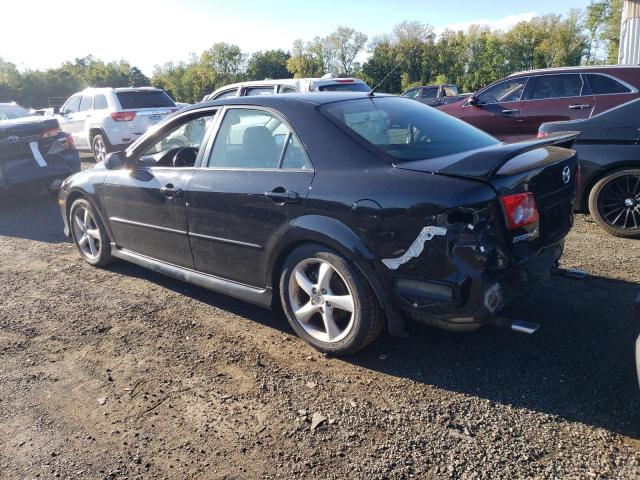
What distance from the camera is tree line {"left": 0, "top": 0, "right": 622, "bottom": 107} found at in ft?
178

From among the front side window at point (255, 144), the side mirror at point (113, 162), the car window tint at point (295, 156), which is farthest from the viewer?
the side mirror at point (113, 162)

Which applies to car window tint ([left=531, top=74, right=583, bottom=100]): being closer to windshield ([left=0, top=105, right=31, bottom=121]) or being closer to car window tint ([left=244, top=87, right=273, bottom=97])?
car window tint ([left=244, top=87, right=273, bottom=97])

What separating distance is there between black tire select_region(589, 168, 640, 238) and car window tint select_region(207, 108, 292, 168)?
380 centimetres

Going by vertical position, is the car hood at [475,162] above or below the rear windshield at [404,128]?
below

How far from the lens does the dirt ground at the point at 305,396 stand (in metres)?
2.48

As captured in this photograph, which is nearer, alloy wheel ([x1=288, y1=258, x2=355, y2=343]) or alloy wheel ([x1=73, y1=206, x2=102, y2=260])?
alloy wheel ([x1=288, y1=258, x2=355, y2=343])

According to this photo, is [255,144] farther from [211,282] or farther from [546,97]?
[546,97]

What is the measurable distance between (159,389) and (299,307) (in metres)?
1.01

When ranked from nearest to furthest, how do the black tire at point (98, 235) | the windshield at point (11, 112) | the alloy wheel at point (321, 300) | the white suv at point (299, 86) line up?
the alloy wheel at point (321, 300), the black tire at point (98, 235), the windshield at point (11, 112), the white suv at point (299, 86)

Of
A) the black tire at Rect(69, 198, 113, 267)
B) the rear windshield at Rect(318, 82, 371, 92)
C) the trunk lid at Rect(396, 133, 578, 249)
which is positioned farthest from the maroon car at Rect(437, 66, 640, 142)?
the black tire at Rect(69, 198, 113, 267)

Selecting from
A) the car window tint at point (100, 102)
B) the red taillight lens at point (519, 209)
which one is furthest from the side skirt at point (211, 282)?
the car window tint at point (100, 102)

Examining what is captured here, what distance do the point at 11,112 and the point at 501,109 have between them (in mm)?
9049

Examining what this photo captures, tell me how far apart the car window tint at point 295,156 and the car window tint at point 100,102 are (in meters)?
10.3

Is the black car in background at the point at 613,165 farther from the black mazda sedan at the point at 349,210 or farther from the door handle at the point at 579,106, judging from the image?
the door handle at the point at 579,106
